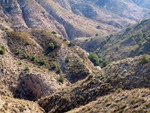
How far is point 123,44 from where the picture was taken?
3445 inches

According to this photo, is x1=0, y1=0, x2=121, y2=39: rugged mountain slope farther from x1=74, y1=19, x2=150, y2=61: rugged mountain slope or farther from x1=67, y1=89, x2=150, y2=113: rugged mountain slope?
x1=67, y1=89, x2=150, y2=113: rugged mountain slope

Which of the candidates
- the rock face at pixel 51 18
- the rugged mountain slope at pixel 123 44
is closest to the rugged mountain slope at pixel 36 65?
the rugged mountain slope at pixel 123 44

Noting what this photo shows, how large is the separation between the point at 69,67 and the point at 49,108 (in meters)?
21.8

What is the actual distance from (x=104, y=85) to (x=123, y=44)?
66483mm

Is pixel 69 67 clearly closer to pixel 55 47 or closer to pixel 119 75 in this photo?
pixel 55 47

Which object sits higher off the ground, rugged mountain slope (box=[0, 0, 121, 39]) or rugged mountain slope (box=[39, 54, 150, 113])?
rugged mountain slope (box=[39, 54, 150, 113])

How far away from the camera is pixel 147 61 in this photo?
2700cm

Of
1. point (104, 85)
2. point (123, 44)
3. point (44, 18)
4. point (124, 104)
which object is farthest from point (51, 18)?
point (124, 104)

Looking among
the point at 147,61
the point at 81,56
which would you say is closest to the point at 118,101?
the point at 147,61

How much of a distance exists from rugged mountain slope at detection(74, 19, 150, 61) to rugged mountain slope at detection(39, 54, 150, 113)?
40459 mm

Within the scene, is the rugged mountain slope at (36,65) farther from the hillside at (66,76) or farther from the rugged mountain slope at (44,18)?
A: the rugged mountain slope at (44,18)

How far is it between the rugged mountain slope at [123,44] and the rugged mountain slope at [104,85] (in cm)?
4046

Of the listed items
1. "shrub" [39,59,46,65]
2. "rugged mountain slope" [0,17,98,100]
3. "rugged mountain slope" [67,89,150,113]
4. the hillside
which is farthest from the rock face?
"rugged mountain slope" [67,89,150,113]

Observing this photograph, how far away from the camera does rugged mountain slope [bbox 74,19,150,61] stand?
7097cm
